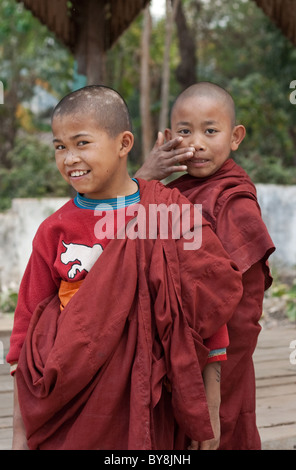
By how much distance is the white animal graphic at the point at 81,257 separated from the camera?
1486 millimetres

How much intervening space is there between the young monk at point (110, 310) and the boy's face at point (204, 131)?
0.68ft

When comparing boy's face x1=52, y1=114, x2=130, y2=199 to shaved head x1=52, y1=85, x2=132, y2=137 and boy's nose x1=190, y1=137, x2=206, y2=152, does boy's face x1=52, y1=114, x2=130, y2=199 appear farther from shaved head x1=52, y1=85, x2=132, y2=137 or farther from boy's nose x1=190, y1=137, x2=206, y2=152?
boy's nose x1=190, y1=137, x2=206, y2=152

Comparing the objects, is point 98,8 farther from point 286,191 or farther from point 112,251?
point 286,191

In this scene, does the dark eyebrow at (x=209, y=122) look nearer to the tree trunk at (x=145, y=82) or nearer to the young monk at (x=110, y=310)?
the young monk at (x=110, y=310)

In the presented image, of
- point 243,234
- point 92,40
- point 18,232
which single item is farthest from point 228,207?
point 18,232

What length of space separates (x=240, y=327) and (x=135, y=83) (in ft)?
32.7

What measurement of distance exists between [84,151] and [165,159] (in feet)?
1.20

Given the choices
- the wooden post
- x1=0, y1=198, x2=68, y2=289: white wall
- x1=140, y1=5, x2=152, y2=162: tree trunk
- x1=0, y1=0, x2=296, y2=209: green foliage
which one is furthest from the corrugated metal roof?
x1=0, y1=0, x2=296, y2=209: green foliage

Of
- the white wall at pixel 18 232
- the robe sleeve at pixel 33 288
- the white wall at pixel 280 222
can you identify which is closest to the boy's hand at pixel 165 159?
the robe sleeve at pixel 33 288

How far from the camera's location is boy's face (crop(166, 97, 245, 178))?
172cm

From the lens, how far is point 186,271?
58.0 inches

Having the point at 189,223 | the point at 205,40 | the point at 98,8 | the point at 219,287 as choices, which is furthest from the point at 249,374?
the point at 205,40

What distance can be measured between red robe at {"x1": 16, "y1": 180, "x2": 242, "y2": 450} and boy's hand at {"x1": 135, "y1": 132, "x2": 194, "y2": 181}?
1.08 feet

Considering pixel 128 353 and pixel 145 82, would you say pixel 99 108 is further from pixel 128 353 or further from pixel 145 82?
pixel 145 82
